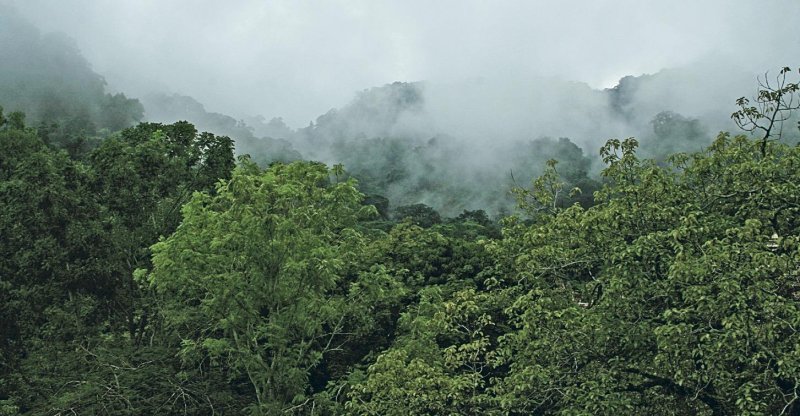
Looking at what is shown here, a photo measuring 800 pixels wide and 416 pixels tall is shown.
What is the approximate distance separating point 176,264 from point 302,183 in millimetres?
4184

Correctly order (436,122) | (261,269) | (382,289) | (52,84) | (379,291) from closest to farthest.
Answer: (261,269) → (379,291) → (382,289) → (52,84) → (436,122)

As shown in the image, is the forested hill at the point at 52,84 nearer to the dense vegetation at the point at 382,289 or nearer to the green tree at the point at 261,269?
the dense vegetation at the point at 382,289

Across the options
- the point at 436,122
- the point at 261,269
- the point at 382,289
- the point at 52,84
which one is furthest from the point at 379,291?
the point at 436,122

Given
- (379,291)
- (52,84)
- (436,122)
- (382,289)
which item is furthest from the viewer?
(436,122)

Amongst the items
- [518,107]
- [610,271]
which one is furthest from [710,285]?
[518,107]

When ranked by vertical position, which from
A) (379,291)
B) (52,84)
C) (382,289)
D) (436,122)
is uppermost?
(436,122)

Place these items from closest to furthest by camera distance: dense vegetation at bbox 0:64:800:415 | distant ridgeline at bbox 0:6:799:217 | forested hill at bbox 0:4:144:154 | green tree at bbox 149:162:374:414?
1. dense vegetation at bbox 0:64:800:415
2. green tree at bbox 149:162:374:414
3. forested hill at bbox 0:4:144:154
4. distant ridgeline at bbox 0:6:799:217

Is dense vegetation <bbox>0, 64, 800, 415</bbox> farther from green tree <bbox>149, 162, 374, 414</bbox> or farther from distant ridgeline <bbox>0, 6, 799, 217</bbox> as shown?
distant ridgeline <bbox>0, 6, 799, 217</bbox>

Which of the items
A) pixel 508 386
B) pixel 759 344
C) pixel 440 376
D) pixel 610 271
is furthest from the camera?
pixel 440 376

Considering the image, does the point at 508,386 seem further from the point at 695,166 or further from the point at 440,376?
the point at 695,166

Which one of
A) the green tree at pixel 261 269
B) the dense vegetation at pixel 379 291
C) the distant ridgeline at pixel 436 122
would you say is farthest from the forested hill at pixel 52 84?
the green tree at pixel 261 269

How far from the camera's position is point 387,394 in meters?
15.4

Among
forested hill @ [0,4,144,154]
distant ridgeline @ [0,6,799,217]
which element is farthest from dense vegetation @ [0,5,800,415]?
A: forested hill @ [0,4,144,154]

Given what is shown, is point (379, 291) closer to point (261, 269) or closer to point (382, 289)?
point (382, 289)
